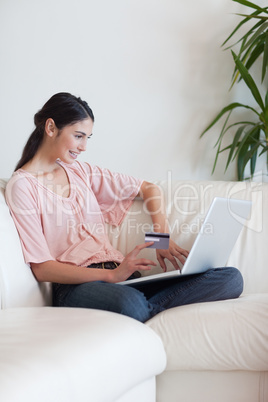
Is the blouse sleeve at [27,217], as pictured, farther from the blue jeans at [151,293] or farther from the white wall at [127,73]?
the white wall at [127,73]

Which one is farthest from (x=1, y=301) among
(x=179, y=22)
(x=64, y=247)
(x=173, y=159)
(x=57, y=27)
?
(x=179, y=22)

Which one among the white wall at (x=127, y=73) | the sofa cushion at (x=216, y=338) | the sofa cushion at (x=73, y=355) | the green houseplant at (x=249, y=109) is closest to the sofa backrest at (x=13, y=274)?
the sofa cushion at (x=73, y=355)

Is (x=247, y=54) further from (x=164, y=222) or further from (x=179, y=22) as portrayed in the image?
(x=164, y=222)

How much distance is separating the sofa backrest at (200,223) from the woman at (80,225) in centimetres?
6

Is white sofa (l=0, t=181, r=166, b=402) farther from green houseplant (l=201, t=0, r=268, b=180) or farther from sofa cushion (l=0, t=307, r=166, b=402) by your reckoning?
green houseplant (l=201, t=0, r=268, b=180)

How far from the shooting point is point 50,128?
2.00 meters

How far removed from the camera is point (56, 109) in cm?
200

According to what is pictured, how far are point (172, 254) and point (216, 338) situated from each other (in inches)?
18.8

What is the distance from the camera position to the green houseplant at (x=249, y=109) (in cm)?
274

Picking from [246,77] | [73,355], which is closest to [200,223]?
[246,77]

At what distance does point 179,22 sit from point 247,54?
0.47 meters

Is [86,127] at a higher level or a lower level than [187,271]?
higher

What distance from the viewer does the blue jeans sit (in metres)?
1.66

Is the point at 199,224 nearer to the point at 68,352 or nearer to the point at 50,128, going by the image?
the point at 50,128
